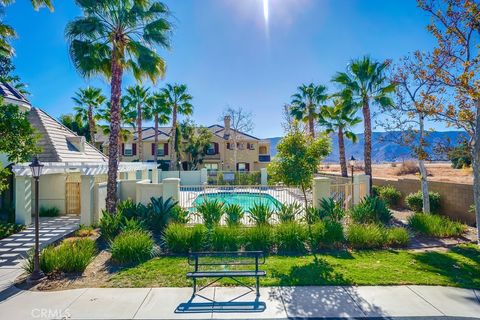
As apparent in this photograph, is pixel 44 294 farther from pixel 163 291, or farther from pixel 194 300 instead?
pixel 194 300

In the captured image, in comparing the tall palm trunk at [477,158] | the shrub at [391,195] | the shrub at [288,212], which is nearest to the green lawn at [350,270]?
the tall palm trunk at [477,158]

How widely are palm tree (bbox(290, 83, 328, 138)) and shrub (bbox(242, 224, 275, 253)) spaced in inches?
780

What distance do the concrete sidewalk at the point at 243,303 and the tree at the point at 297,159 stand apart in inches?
215

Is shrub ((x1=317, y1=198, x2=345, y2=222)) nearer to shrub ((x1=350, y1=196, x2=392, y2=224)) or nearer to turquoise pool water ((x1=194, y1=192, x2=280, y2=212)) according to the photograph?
shrub ((x1=350, y1=196, x2=392, y2=224))

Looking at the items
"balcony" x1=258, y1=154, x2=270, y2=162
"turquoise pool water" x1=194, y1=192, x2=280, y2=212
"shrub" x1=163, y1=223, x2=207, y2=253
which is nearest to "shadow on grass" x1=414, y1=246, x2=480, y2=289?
"turquoise pool water" x1=194, y1=192, x2=280, y2=212

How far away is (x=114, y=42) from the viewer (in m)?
11.8

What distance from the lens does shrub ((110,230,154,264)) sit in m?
7.84

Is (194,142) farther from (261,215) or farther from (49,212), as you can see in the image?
(261,215)

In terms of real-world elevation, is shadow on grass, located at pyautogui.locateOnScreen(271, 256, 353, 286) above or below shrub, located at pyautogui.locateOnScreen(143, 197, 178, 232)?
below

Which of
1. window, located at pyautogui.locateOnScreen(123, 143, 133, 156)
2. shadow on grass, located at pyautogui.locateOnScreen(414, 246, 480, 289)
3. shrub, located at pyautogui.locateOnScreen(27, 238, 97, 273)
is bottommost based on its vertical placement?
shadow on grass, located at pyautogui.locateOnScreen(414, 246, 480, 289)

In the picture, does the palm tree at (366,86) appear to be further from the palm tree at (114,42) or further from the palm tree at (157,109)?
the palm tree at (157,109)

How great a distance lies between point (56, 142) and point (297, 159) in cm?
1348

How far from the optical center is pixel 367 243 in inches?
361

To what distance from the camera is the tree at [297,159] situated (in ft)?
36.9
